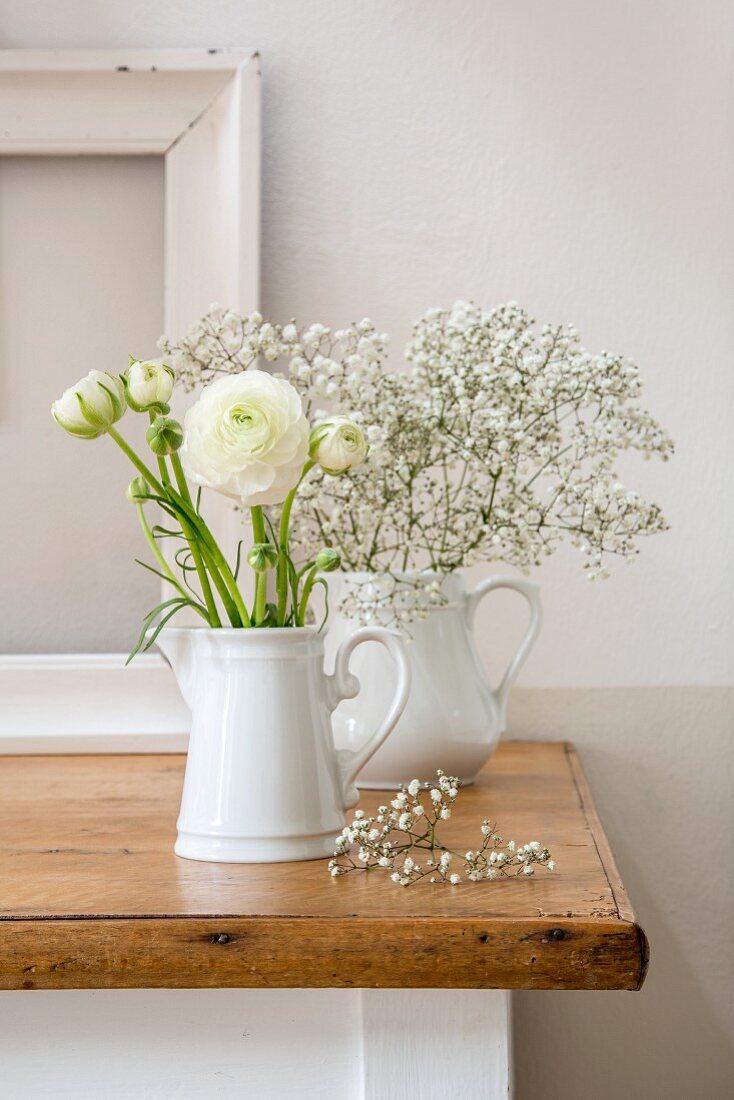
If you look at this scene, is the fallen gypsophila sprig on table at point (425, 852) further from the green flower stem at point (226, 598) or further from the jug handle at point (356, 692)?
the green flower stem at point (226, 598)

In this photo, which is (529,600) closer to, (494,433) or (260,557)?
(494,433)

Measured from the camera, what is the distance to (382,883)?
23.6 inches

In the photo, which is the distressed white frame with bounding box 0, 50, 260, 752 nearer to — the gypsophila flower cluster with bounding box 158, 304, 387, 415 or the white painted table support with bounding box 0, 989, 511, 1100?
the gypsophila flower cluster with bounding box 158, 304, 387, 415

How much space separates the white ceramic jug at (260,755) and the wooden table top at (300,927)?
0.06ft

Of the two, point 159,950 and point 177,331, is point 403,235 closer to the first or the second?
point 177,331

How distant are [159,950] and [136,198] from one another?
0.79 m

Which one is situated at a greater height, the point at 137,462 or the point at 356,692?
the point at 137,462

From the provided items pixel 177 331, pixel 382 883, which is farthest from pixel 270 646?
pixel 177 331

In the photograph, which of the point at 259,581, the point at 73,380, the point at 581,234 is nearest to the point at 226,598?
the point at 259,581

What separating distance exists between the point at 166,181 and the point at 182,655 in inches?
22.9

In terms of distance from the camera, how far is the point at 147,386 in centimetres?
62

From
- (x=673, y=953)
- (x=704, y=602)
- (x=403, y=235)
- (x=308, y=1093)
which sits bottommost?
(x=673, y=953)

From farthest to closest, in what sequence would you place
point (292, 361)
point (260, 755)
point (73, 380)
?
1. point (73, 380)
2. point (292, 361)
3. point (260, 755)

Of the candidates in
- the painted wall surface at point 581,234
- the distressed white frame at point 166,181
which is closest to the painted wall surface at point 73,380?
the distressed white frame at point 166,181
